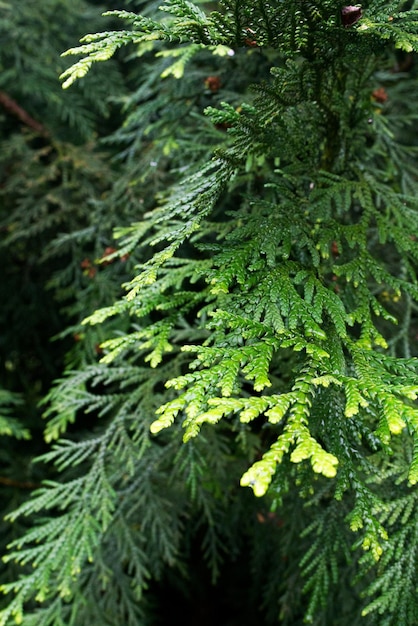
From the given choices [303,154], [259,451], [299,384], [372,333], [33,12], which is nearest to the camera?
[299,384]

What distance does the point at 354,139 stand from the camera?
1.90 m

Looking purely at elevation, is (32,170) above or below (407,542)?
above

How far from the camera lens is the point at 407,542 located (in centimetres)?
170

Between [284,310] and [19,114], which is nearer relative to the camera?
[284,310]

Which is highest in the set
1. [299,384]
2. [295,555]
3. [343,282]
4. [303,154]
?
[303,154]

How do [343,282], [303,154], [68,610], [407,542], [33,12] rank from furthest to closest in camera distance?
[33,12]
[68,610]
[343,282]
[407,542]
[303,154]

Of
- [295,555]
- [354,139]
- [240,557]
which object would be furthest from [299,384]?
[240,557]

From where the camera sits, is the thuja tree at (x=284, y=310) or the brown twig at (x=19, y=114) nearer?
the thuja tree at (x=284, y=310)

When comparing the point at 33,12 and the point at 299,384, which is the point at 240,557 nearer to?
the point at 299,384

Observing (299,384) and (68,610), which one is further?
(68,610)

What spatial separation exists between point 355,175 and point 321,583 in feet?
4.23

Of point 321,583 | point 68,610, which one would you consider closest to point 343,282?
point 321,583

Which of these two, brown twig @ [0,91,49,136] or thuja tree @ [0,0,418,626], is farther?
brown twig @ [0,91,49,136]

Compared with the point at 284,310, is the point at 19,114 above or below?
above
